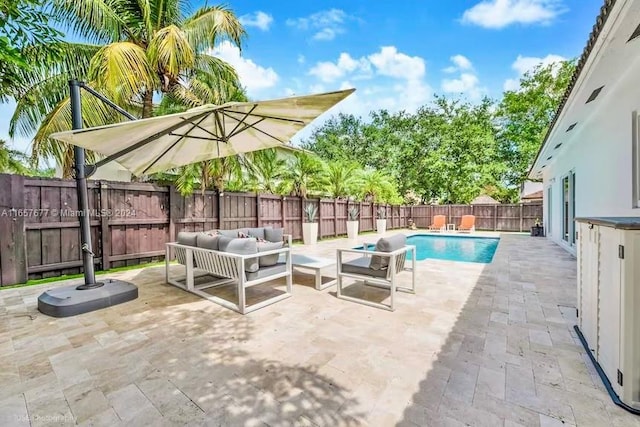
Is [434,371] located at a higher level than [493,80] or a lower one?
lower

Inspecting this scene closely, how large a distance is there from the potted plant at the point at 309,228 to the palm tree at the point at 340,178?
1893 millimetres

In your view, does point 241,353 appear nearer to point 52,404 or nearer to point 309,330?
point 309,330

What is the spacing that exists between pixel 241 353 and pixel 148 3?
30.5 ft

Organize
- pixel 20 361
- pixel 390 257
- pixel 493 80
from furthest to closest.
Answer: pixel 493 80, pixel 390 257, pixel 20 361

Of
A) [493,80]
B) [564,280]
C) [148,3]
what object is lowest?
[564,280]

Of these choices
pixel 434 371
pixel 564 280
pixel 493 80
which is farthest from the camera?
pixel 493 80

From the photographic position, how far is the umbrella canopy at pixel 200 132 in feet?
11.0

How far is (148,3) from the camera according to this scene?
7.55m

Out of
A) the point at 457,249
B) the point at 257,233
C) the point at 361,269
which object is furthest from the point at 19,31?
the point at 457,249

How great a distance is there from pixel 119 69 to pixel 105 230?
11.9 ft

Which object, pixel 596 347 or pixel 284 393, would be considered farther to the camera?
pixel 596 347

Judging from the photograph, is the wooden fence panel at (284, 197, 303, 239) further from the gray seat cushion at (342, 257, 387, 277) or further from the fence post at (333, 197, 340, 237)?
the gray seat cushion at (342, 257, 387, 277)

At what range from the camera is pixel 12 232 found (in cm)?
508

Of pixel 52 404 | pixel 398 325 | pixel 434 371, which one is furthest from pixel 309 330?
pixel 52 404
